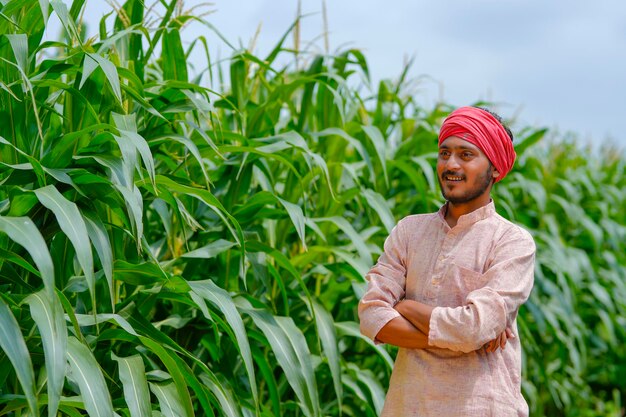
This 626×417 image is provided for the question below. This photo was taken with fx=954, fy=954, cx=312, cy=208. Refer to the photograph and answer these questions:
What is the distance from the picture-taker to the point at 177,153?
95.9 inches

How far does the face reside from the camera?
180 centimetres

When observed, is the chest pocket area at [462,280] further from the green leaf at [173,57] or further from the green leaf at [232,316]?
the green leaf at [173,57]

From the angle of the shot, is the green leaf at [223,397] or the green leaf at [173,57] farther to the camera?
the green leaf at [173,57]

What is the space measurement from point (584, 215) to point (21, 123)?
3315 mm

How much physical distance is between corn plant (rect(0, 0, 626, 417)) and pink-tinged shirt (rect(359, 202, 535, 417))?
1.18 ft

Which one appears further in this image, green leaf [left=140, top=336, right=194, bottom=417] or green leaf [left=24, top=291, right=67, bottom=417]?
green leaf [left=140, top=336, right=194, bottom=417]

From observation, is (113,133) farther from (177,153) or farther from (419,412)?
(419,412)

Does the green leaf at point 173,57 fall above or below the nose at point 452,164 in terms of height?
above

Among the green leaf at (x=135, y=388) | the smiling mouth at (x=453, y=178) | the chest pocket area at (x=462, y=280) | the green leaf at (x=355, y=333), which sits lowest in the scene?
the green leaf at (x=355, y=333)

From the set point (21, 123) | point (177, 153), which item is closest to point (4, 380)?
point (21, 123)

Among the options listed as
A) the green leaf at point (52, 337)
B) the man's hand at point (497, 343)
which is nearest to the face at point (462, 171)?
the man's hand at point (497, 343)

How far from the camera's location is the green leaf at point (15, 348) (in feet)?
5.29

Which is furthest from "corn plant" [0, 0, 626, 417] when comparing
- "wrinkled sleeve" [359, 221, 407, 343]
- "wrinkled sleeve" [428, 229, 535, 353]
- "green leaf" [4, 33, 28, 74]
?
"wrinkled sleeve" [428, 229, 535, 353]

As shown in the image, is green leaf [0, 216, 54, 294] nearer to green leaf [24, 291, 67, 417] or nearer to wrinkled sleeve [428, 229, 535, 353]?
green leaf [24, 291, 67, 417]
